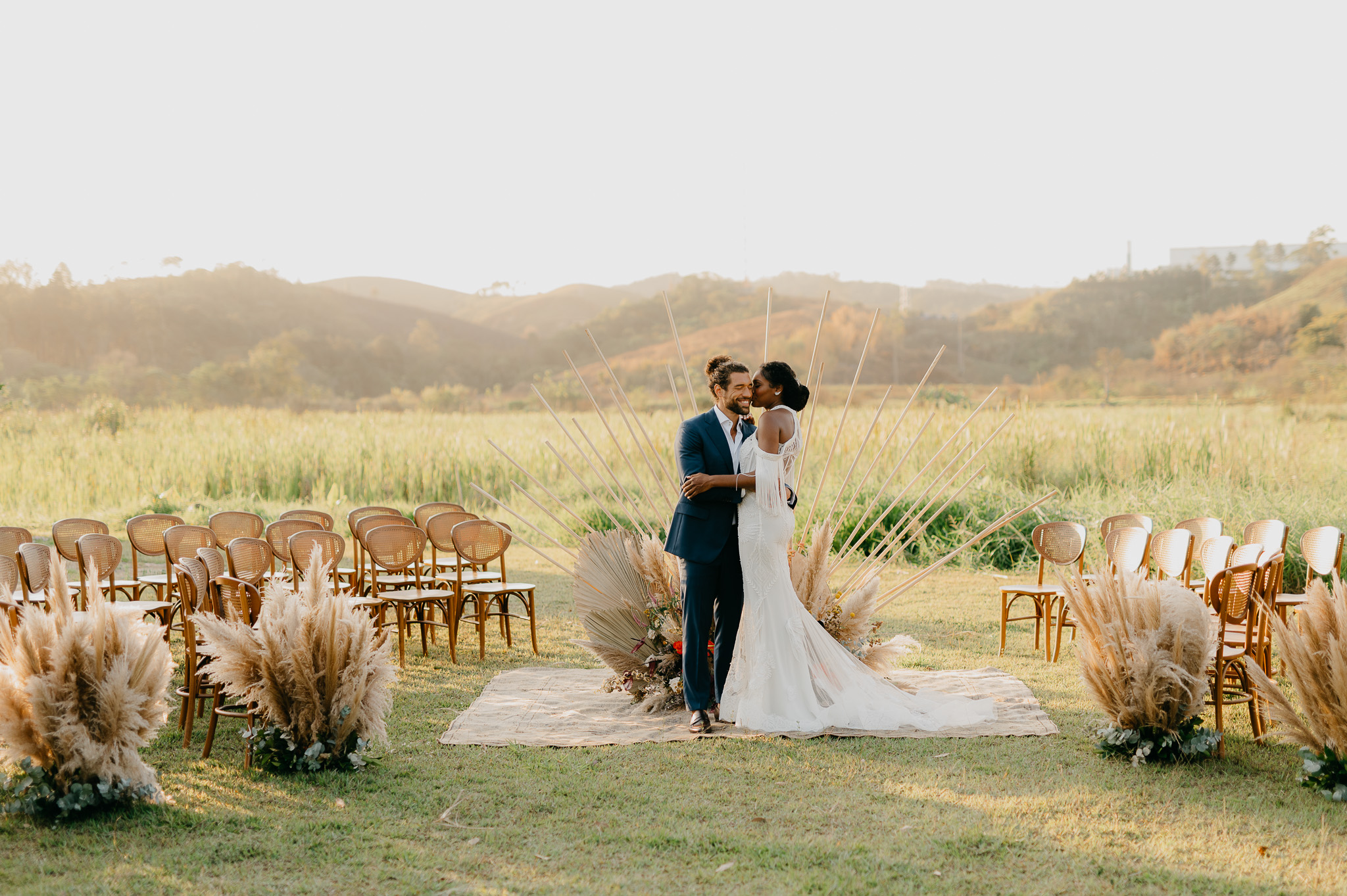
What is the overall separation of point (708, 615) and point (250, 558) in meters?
2.45

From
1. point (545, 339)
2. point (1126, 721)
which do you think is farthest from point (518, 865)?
point (545, 339)

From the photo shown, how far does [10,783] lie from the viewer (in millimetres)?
3750

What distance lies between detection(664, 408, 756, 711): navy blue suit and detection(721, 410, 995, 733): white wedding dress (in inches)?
2.3

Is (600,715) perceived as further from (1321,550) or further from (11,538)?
(11,538)

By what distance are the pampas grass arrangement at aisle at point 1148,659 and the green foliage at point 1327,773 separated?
0.37 m

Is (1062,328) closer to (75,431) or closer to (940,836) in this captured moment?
(75,431)

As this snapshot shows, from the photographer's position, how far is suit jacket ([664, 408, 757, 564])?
15.5 ft

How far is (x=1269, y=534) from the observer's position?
5.28 meters

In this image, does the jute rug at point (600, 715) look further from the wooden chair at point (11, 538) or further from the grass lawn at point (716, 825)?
the wooden chair at point (11, 538)

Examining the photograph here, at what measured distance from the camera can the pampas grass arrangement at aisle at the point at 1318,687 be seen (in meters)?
3.70

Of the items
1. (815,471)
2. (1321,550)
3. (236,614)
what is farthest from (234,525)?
(815,471)

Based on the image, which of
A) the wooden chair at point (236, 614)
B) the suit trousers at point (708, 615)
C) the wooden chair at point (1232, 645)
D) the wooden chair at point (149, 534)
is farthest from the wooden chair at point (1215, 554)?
the wooden chair at point (149, 534)

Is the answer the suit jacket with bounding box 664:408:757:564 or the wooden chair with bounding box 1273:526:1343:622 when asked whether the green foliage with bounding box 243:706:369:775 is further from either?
the wooden chair with bounding box 1273:526:1343:622

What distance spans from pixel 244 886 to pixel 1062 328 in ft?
205
